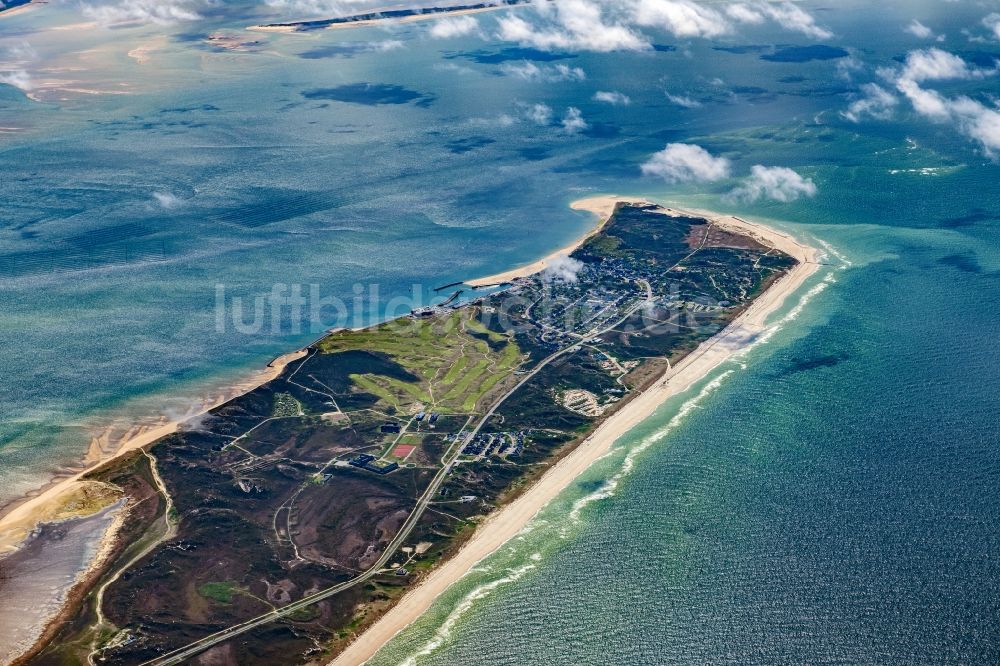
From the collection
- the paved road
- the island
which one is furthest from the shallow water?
the paved road

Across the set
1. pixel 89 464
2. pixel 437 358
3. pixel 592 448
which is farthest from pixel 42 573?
pixel 592 448

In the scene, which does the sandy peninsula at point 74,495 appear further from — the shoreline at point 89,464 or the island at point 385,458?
the island at point 385,458

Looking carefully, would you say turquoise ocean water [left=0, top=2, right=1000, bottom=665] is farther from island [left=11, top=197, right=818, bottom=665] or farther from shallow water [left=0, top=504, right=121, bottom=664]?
shallow water [left=0, top=504, right=121, bottom=664]

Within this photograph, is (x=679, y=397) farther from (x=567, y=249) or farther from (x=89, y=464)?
(x=89, y=464)

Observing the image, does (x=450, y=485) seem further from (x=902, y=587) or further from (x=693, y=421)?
(x=902, y=587)

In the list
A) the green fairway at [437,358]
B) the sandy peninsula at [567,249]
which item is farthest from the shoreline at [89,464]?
the sandy peninsula at [567,249]

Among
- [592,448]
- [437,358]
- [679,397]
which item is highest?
[437,358]
